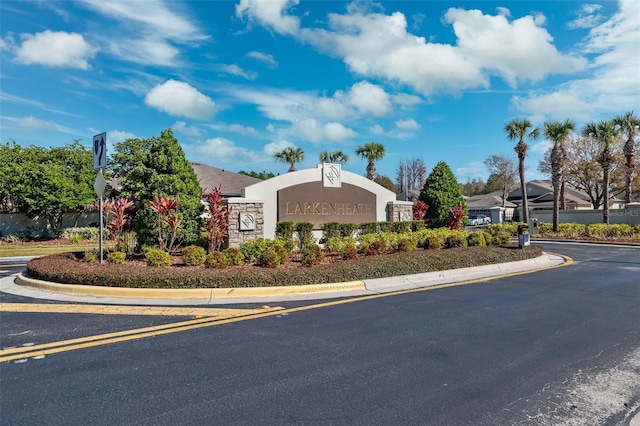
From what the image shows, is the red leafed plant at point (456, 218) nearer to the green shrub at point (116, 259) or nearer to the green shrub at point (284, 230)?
the green shrub at point (284, 230)

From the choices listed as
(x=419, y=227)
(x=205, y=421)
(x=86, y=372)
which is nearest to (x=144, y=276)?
(x=86, y=372)

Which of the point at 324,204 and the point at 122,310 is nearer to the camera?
the point at 122,310

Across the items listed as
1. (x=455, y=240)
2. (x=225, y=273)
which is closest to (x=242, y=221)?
(x=225, y=273)

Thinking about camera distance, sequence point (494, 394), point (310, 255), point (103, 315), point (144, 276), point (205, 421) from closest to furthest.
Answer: point (205, 421) < point (494, 394) < point (103, 315) < point (144, 276) < point (310, 255)

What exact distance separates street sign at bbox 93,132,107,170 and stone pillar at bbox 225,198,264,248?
426 centimetres

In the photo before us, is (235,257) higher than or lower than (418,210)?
lower

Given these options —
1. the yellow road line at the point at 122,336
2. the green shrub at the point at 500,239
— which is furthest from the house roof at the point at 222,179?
the yellow road line at the point at 122,336

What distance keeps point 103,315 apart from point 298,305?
3.31m

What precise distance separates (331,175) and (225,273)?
759cm

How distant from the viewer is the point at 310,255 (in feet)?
33.9

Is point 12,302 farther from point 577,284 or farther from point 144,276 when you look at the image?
point 577,284

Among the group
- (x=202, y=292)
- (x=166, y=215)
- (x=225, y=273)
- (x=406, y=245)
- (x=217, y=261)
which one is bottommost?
(x=202, y=292)

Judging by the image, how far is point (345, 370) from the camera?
4.40 metres

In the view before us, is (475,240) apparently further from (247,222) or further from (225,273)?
(225,273)
